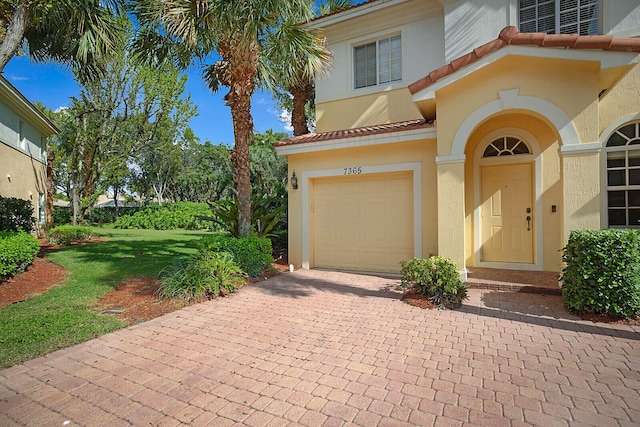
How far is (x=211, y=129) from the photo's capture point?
3975cm

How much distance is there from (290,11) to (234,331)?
7.51 metres

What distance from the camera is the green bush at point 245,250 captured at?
8211 millimetres

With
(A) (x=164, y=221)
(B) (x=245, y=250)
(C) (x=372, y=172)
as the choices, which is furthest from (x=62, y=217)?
(C) (x=372, y=172)

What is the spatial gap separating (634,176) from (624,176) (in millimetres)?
173

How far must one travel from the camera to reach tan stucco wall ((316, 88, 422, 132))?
10.4 meters

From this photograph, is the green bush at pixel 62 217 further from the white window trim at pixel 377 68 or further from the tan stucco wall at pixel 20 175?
the white window trim at pixel 377 68

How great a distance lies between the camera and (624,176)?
7.47 meters

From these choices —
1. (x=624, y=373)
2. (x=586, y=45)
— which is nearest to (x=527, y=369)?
(x=624, y=373)

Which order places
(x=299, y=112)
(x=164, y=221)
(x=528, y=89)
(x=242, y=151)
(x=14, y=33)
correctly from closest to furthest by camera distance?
(x=528, y=89), (x=14, y=33), (x=242, y=151), (x=299, y=112), (x=164, y=221)

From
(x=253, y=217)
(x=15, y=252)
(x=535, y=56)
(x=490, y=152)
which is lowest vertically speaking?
(x=15, y=252)

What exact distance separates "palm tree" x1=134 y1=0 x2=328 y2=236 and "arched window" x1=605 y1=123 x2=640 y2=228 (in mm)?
7461

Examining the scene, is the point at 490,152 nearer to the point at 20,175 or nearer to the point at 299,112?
the point at 299,112

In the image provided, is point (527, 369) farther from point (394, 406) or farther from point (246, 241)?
point (246, 241)

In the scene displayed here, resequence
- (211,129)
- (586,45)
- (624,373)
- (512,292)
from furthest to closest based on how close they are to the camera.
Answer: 1. (211,129)
2. (512,292)
3. (586,45)
4. (624,373)
